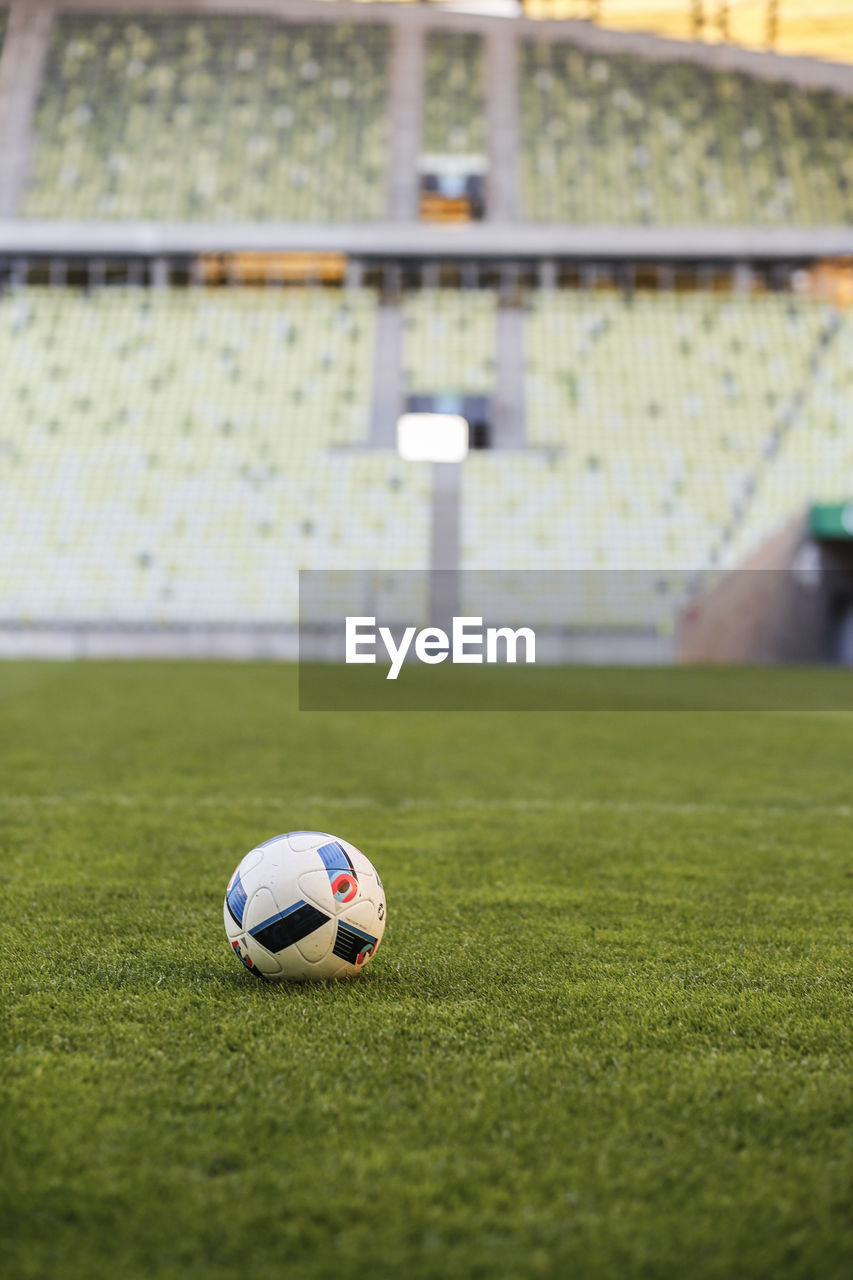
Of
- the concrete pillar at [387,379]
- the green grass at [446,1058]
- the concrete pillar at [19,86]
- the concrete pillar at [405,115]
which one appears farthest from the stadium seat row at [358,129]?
the green grass at [446,1058]

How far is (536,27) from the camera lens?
32.1m

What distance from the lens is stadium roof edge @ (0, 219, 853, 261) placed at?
27469mm

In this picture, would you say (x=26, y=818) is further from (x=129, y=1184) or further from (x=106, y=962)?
(x=129, y=1184)

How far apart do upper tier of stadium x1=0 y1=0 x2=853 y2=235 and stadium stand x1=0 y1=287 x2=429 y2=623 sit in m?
2.84

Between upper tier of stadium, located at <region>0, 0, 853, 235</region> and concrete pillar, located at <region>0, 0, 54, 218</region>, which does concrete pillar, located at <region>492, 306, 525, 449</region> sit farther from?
concrete pillar, located at <region>0, 0, 54, 218</region>

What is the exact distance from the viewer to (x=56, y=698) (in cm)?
1153

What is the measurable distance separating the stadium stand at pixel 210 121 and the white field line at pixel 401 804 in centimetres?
2539

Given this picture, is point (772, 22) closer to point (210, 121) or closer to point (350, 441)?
point (210, 121)

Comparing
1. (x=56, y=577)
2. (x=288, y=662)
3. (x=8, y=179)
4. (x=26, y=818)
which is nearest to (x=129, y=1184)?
(x=26, y=818)

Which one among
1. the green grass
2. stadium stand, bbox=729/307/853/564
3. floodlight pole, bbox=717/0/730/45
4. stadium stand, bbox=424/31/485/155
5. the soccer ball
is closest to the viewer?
the green grass

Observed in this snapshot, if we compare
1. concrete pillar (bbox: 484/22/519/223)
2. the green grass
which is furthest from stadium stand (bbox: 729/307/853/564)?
the green grass

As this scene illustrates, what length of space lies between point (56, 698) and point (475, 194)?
866 inches

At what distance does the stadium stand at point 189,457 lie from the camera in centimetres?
2345

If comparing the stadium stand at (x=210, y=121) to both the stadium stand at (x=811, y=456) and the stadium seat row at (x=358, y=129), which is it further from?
the stadium stand at (x=811, y=456)
